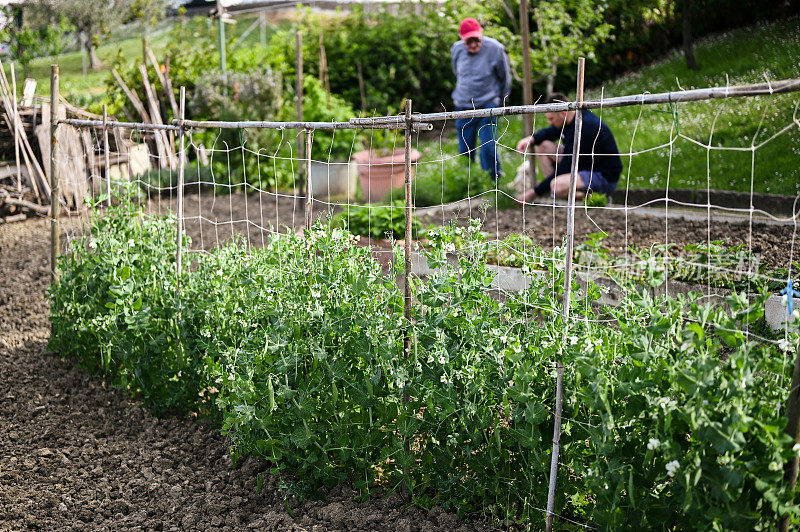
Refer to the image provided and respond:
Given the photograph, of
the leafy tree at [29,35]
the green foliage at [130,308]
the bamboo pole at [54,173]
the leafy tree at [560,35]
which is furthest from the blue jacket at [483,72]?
the leafy tree at [29,35]

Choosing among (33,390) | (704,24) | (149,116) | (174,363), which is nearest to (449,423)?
(174,363)

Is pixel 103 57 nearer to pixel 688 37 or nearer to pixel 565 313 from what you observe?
pixel 688 37

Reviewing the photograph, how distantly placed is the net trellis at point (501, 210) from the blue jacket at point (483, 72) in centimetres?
56

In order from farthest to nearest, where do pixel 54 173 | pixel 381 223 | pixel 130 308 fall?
pixel 381 223 → pixel 54 173 → pixel 130 308

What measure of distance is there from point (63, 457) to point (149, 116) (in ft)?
26.0

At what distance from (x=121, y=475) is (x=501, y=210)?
4379 mm

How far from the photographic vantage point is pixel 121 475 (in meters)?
3.34

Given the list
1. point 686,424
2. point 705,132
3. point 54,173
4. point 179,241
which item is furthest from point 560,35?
point 686,424

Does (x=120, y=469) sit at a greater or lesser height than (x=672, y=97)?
lesser

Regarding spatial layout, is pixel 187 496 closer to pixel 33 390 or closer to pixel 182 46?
pixel 33 390

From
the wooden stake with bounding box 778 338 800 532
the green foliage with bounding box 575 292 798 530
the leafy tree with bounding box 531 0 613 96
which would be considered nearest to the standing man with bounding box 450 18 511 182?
the leafy tree with bounding box 531 0 613 96

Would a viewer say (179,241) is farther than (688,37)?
No

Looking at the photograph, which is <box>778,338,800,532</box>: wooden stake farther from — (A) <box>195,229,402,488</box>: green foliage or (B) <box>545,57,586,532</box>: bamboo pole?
(A) <box>195,229,402,488</box>: green foliage

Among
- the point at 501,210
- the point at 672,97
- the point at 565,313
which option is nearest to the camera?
the point at 672,97
